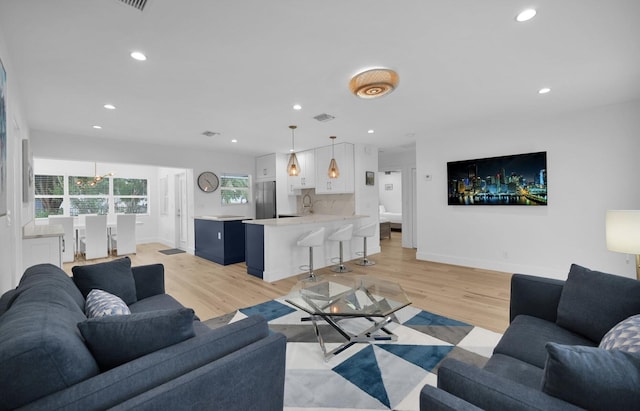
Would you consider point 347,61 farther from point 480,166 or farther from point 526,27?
point 480,166

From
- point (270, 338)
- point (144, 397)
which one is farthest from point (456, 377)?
point (144, 397)

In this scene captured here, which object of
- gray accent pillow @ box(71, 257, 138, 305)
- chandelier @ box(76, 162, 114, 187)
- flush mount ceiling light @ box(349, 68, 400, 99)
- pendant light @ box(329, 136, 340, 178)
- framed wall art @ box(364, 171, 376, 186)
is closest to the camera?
gray accent pillow @ box(71, 257, 138, 305)

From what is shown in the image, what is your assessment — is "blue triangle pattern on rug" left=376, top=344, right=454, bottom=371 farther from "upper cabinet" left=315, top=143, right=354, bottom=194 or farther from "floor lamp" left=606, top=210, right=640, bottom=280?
"upper cabinet" left=315, top=143, right=354, bottom=194

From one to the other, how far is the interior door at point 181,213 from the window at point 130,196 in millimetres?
1716

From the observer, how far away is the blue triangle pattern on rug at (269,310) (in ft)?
10.1

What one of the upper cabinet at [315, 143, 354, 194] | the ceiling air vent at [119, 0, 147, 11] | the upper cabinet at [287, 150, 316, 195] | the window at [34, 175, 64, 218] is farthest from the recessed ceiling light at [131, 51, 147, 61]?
the window at [34, 175, 64, 218]

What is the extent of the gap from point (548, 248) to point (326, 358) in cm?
396

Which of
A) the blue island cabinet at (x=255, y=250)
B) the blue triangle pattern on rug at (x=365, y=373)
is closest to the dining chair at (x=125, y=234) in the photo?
the blue island cabinet at (x=255, y=250)

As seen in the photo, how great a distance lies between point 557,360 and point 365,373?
4.55ft

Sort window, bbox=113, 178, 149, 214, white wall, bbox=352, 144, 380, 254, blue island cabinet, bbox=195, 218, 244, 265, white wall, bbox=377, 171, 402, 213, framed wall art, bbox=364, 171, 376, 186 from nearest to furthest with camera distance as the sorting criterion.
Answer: blue island cabinet, bbox=195, 218, 244, 265 < white wall, bbox=352, 144, 380, 254 < framed wall art, bbox=364, 171, 376, 186 < window, bbox=113, 178, 149, 214 < white wall, bbox=377, 171, 402, 213

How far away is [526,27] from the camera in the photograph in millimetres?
2082

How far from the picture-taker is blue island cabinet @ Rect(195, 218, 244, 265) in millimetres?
5523

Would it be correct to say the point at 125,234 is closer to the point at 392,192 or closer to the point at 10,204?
the point at 10,204

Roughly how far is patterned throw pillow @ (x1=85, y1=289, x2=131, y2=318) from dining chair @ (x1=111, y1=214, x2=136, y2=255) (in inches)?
226
